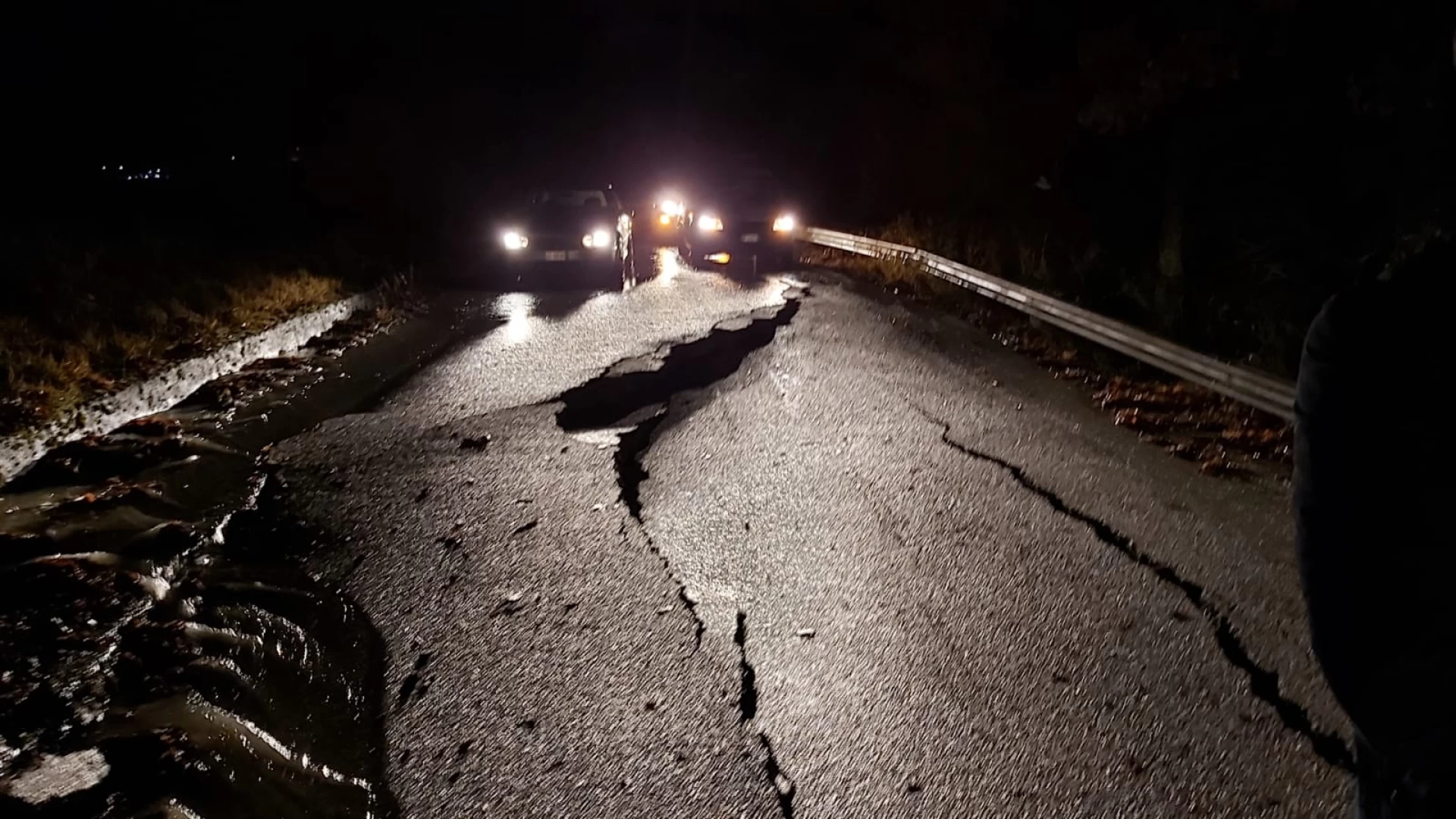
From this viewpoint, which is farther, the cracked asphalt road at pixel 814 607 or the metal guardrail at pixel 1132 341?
the metal guardrail at pixel 1132 341

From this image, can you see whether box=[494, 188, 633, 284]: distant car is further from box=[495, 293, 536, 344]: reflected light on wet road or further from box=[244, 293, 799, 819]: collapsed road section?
box=[244, 293, 799, 819]: collapsed road section

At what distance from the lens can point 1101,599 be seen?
495 cm

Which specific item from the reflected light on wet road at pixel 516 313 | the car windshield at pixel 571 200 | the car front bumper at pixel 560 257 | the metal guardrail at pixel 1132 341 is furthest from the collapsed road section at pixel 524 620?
the car windshield at pixel 571 200

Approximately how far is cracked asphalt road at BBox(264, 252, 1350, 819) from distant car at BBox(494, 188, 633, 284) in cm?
892

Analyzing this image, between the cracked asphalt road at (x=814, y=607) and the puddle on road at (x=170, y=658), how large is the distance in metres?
0.23

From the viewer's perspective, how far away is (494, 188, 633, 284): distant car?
58.0 feet

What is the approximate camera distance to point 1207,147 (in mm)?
14406

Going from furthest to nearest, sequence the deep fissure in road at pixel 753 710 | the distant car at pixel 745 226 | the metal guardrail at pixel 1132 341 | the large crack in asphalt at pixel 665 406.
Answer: the distant car at pixel 745 226, the metal guardrail at pixel 1132 341, the large crack in asphalt at pixel 665 406, the deep fissure in road at pixel 753 710

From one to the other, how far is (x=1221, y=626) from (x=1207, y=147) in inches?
469

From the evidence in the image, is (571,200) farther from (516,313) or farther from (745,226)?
(516,313)

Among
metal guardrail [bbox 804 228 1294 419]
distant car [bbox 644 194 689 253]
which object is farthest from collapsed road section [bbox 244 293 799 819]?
distant car [bbox 644 194 689 253]

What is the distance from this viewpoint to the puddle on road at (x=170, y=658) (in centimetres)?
363

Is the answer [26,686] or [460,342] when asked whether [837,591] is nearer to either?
[26,686]

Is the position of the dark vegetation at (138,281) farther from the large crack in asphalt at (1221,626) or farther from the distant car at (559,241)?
the large crack in asphalt at (1221,626)
